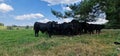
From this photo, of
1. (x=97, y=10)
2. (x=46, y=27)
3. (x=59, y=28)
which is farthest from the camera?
(x=97, y=10)

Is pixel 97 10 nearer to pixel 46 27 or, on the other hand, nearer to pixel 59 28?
pixel 59 28

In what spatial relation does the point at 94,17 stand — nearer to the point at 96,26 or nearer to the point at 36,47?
the point at 96,26

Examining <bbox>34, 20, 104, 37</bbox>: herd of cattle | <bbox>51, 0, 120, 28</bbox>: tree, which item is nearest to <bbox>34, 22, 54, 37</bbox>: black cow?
<bbox>34, 20, 104, 37</bbox>: herd of cattle

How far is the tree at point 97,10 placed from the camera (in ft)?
81.7

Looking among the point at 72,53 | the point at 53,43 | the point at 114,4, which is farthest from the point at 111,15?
the point at 72,53

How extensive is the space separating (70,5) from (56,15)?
2497 millimetres

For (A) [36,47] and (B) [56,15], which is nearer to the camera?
(A) [36,47]

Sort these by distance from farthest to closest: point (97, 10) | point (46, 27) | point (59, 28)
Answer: point (97, 10)
point (59, 28)
point (46, 27)

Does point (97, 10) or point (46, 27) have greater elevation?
point (97, 10)

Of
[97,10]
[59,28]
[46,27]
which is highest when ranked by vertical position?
[97,10]

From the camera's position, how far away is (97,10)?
28.8m

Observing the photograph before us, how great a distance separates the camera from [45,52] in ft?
46.9

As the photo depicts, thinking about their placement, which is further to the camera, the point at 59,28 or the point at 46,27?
the point at 59,28

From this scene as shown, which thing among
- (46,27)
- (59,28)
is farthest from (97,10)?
(46,27)
